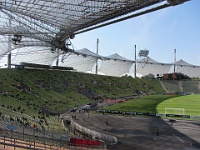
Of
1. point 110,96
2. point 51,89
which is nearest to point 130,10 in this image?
point 51,89

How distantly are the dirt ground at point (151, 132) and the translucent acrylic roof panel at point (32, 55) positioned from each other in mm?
47531

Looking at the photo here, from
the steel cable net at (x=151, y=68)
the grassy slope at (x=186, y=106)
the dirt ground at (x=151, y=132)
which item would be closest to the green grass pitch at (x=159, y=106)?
the grassy slope at (x=186, y=106)

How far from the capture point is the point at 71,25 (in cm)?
3891

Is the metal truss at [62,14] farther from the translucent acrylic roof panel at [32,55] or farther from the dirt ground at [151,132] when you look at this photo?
the translucent acrylic roof panel at [32,55]

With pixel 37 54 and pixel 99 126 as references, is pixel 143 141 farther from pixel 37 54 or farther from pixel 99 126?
pixel 37 54

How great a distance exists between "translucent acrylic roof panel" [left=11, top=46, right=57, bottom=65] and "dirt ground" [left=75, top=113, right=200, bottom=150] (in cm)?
4753

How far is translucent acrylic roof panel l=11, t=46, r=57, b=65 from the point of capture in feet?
270

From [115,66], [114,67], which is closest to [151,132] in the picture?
[115,66]

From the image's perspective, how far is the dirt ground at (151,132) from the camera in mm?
25109

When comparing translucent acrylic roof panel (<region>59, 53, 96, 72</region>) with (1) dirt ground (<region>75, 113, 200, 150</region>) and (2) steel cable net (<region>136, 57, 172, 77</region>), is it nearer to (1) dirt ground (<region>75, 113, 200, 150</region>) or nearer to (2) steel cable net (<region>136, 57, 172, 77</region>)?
(2) steel cable net (<region>136, 57, 172, 77</region>)

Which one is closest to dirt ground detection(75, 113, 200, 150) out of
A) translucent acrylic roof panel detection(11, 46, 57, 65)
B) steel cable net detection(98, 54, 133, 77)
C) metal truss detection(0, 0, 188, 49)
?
metal truss detection(0, 0, 188, 49)

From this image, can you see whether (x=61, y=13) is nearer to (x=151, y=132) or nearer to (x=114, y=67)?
(x=151, y=132)

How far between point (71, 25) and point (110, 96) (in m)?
42.0

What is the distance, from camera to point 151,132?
1260 inches
